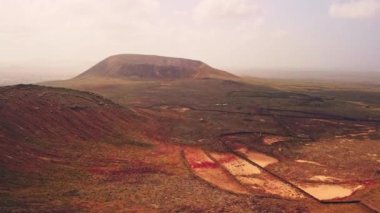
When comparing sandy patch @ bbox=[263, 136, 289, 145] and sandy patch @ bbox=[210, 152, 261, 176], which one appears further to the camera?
sandy patch @ bbox=[263, 136, 289, 145]

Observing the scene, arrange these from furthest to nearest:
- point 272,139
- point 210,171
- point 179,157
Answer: point 272,139 < point 179,157 < point 210,171

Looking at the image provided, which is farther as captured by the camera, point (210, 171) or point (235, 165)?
point (235, 165)

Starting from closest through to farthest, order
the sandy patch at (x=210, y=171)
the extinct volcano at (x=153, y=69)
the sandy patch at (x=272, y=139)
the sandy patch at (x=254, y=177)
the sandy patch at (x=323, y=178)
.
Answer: the sandy patch at (x=254, y=177) < the sandy patch at (x=210, y=171) < the sandy patch at (x=323, y=178) < the sandy patch at (x=272, y=139) < the extinct volcano at (x=153, y=69)

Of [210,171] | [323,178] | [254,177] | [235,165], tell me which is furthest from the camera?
[235,165]

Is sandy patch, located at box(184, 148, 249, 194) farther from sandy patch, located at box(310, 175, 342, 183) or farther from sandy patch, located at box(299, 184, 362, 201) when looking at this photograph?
sandy patch, located at box(310, 175, 342, 183)

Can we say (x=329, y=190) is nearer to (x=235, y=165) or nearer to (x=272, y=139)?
(x=235, y=165)

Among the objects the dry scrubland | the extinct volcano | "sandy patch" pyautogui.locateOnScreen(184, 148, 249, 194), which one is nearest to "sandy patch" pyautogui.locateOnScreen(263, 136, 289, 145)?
the dry scrubland

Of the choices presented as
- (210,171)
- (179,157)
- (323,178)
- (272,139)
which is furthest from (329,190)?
(272,139)

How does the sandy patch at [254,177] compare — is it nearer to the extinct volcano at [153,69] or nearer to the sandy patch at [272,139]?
the sandy patch at [272,139]

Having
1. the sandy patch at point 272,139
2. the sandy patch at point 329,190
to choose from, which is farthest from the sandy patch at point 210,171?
the sandy patch at point 272,139

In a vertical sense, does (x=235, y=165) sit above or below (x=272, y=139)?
below
